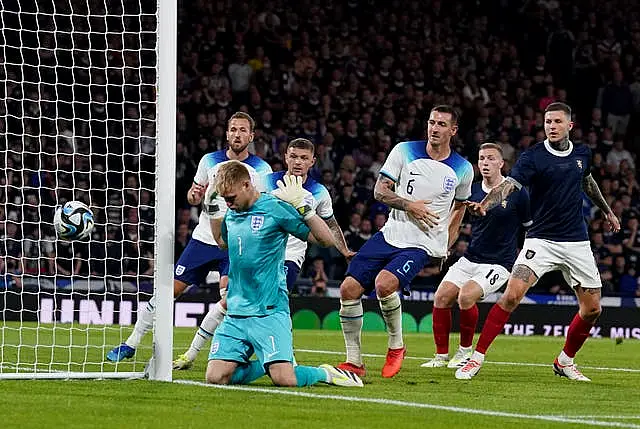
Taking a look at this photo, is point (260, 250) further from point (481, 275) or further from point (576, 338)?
point (481, 275)

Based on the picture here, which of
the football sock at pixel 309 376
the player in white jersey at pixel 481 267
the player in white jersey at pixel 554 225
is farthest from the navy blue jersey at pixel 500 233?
the football sock at pixel 309 376

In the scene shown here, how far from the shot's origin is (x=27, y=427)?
6621mm

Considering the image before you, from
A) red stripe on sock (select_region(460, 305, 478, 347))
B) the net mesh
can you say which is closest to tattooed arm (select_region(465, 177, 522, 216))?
red stripe on sock (select_region(460, 305, 478, 347))

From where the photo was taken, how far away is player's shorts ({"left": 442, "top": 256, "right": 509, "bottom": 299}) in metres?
12.8

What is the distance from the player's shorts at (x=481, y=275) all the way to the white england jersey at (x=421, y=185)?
5.94 ft

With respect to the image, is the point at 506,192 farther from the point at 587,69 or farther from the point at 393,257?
the point at 587,69

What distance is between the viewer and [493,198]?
10.5 m

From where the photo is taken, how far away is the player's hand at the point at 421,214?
1052 centimetres

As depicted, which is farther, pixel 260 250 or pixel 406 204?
pixel 406 204

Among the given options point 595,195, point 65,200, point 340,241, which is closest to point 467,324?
point 595,195

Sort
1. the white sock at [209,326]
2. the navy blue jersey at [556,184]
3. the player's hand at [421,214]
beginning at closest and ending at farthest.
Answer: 1. the player's hand at [421,214]
2. the white sock at [209,326]
3. the navy blue jersey at [556,184]

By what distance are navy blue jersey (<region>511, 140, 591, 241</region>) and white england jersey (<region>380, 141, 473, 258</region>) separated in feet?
2.04

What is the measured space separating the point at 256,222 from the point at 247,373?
114 cm

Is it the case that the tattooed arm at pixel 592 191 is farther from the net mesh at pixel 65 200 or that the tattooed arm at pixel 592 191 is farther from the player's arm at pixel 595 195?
the net mesh at pixel 65 200
